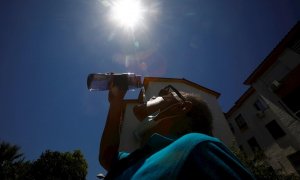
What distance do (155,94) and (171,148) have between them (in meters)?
15.5

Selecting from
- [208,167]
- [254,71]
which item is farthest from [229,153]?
[254,71]

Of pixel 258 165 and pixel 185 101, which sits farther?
pixel 258 165

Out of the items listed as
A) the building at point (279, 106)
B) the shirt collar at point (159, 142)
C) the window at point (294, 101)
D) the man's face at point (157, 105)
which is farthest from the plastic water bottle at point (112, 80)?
the window at point (294, 101)

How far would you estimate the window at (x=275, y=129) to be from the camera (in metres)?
17.7

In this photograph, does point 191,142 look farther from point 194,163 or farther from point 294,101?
point 294,101

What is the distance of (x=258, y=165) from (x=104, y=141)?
12.5 m

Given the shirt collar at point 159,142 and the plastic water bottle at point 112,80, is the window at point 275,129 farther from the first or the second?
the shirt collar at point 159,142

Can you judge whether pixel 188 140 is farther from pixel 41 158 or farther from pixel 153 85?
pixel 41 158

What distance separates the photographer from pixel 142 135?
186cm

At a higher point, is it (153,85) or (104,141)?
(153,85)

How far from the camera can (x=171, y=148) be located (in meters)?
1.00

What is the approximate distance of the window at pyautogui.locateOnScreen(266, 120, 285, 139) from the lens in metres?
17.7

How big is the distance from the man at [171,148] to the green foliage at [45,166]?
22.1 meters

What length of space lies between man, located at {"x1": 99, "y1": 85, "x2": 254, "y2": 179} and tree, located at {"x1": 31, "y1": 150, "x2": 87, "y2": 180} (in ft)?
72.5
